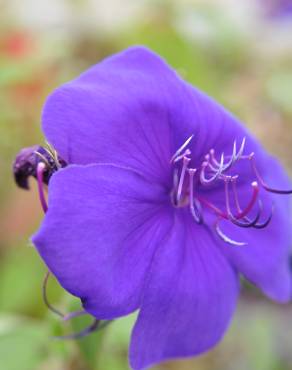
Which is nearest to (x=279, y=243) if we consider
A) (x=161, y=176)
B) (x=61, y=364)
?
(x=161, y=176)

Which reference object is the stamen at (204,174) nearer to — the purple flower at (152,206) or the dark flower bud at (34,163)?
the purple flower at (152,206)

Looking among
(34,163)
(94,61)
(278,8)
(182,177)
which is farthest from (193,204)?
(278,8)

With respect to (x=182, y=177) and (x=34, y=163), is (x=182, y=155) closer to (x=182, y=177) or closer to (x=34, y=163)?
(x=182, y=177)

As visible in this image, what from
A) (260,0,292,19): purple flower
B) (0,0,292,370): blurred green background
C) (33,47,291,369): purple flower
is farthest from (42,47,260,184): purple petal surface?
(260,0,292,19): purple flower

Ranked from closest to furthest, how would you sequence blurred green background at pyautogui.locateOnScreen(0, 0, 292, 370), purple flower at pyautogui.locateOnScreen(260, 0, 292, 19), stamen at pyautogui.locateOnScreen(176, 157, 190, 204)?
stamen at pyautogui.locateOnScreen(176, 157, 190, 204) < blurred green background at pyautogui.locateOnScreen(0, 0, 292, 370) < purple flower at pyautogui.locateOnScreen(260, 0, 292, 19)

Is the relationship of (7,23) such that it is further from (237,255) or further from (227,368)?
(237,255)

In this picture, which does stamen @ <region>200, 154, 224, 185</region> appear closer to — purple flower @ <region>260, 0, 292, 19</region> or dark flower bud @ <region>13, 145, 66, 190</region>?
dark flower bud @ <region>13, 145, 66, 190</region>
